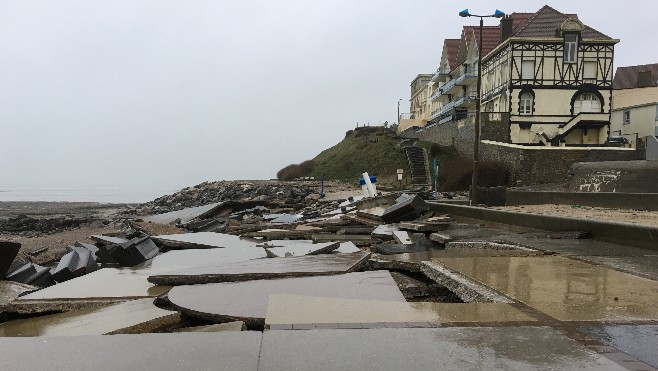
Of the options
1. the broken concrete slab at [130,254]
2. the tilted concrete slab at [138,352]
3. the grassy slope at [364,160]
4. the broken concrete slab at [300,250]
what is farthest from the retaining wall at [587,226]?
the grassy slope at [364,160]

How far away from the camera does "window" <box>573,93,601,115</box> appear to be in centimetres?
3616

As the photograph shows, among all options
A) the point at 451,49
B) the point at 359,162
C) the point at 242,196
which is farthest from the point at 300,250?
the point at 451,49

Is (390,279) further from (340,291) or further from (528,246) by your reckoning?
(528,246)

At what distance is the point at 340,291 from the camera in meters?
3.40

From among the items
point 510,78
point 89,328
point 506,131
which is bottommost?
point 89,328

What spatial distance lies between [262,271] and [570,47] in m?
39.2

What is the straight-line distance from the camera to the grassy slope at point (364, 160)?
41.1m

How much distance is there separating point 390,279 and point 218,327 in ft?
5.36

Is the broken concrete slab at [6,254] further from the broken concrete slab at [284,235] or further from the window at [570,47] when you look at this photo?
the window at [570,47]

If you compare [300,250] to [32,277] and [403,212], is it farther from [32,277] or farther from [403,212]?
[403,212]

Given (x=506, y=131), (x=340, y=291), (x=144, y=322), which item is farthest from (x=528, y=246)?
(x=506, y=131)

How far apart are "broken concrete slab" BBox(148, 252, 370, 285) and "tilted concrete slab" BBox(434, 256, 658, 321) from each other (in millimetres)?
995

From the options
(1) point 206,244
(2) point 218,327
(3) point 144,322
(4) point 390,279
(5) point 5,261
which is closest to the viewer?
(2) point 218,327

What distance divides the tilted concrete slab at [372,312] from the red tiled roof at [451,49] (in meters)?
53.5
